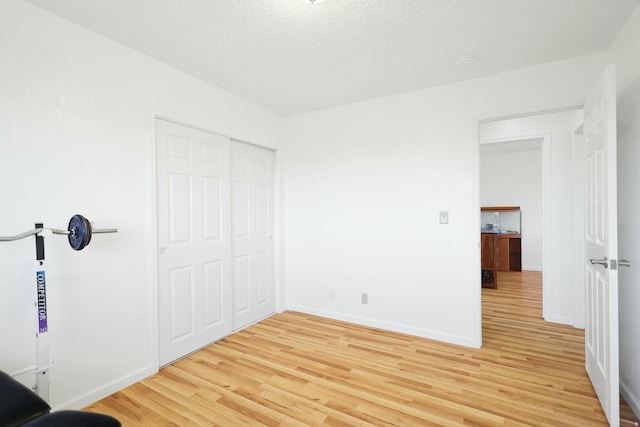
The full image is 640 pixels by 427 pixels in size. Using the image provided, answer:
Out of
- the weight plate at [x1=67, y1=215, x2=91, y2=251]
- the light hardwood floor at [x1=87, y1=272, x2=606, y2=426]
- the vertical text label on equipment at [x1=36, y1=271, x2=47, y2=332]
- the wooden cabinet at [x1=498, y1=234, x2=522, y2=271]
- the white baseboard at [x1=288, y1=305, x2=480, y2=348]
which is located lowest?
the light hardwood floor at [x1=87, y1=272, x2=606, y2=426]

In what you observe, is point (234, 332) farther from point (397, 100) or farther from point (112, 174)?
point (397, 100)

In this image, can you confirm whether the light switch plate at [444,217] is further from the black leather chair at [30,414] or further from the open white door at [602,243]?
the black leather chair at [30,414]

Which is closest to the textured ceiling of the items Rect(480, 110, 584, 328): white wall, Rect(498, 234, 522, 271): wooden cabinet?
Rect(480, 110, 584, 328): white wall

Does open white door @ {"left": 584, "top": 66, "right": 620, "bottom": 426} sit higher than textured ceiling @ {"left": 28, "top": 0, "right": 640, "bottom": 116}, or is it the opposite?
textured ceiling @ {"left": 28, "top": 0, "right": 640, "bottom": 116}

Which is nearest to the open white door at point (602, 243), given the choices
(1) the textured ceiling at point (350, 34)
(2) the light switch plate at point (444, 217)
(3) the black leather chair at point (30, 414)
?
(1) the textured ceiling at point (350, 34)

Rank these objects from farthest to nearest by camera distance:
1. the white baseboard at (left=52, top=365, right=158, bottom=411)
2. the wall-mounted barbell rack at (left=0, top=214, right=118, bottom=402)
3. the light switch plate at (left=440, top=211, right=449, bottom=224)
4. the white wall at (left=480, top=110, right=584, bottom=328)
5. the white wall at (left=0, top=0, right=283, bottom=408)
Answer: the white wall at (left=480, top=110, right=584, bottom=328), the light switch plate at (left=440, top=211, right=449, bottom=224), the white baseboard at (left=52, top=365, right=158, bottom=411), the white wall at (left=0, top=0, right=283, bottom=408), the wall-mounted barbell rack at (left=0, top=214, right=118, bottom=402)

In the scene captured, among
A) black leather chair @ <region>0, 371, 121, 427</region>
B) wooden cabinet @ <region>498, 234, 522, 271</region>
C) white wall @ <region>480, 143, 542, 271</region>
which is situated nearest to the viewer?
black leather chair @ <region>0, 371, 121, 427</region>

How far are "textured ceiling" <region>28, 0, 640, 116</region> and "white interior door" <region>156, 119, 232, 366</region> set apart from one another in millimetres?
701

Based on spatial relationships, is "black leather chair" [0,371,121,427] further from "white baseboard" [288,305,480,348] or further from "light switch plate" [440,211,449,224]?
"light switch plate" [440,211,449,224]

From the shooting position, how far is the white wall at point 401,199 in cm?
289

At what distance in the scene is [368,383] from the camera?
7.56ft

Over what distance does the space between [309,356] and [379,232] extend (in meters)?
1.49

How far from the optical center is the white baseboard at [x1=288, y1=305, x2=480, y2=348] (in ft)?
9.76

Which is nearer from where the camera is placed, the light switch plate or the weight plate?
the weight plate
